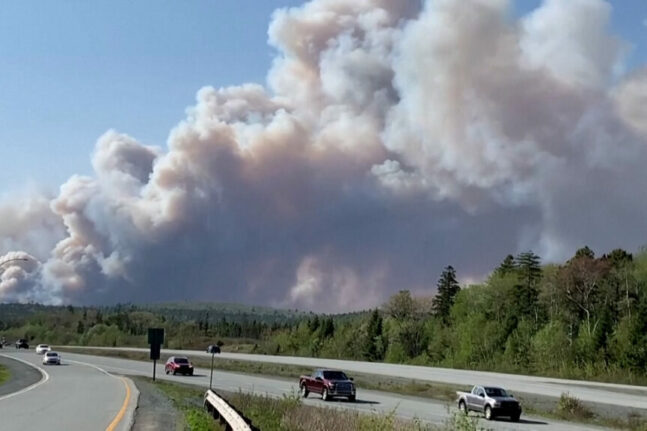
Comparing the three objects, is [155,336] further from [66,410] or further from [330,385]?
[66,410]

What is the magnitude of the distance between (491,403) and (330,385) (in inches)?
392

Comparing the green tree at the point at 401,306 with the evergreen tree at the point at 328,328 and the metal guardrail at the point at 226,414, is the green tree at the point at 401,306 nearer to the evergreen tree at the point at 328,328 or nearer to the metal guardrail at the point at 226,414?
the evergreen tree at the point at 328,328

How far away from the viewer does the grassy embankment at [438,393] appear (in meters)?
38.8

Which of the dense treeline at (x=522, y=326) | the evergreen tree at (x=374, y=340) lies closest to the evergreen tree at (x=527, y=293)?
the dense treeline at (x=522, y=326)

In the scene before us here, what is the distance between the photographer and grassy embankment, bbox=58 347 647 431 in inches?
1529

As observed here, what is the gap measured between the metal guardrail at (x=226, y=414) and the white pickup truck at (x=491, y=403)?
1444 centimetres

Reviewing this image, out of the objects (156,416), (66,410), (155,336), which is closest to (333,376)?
(155,336)

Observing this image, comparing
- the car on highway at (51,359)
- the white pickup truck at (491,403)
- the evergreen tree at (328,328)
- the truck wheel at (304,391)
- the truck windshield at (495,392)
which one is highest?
the evergreen tree at (328,328)

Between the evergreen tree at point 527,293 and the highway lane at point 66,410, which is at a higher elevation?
the evergreen tree at point 527,293

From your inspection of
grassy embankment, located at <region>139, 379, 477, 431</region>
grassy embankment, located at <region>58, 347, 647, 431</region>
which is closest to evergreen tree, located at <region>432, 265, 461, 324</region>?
grassy embankment, located at <region>58, 347, 647, 431</region>

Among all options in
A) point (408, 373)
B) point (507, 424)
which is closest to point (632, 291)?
point (408, 373)

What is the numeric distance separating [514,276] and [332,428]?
10016cm

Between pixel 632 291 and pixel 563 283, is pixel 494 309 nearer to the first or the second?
pixel 563 283

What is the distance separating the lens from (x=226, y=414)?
21516 millimetres
